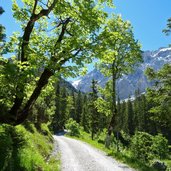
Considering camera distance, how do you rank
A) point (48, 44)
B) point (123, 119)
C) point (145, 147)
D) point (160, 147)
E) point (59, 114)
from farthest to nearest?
1. point (123, 119)
2. point (59, 114)
3. point (160, 147)
4. point (145, 147)
5. point (48, 44)

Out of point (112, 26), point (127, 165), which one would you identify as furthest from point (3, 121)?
point (112, 26)

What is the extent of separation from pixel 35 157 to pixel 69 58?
6160mm

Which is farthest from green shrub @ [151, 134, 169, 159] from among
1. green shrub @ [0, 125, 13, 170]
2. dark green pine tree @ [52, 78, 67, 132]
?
green shrub @ [0, 125, 13, 170]

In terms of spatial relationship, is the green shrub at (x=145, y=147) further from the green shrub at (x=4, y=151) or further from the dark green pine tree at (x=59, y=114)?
the dark green pine tree at (x=59, y=114)

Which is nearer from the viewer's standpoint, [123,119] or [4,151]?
[4,151]

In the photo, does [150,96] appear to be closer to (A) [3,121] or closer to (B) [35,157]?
(B) [35,157]

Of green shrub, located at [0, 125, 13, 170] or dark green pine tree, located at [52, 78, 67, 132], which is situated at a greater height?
dark green pine tree, located at [52, 78, 67, 132]

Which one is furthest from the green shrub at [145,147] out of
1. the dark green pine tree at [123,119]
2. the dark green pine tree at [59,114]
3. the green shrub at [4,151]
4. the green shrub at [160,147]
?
the dark green pine tree at [123,119]

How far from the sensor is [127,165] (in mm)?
20766

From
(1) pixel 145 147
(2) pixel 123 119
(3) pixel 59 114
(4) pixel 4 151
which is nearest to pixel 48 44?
(4) pixel 4 151

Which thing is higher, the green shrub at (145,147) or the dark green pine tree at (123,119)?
the dark green pine tree at (123,119)

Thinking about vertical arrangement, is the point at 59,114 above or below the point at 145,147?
above

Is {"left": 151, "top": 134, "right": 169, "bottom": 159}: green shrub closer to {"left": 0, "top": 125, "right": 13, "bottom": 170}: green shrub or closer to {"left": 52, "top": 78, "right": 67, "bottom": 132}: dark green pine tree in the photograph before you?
{"left": 52, "top": 78, "right": 67, "bottom": 132}: dark green pine tree

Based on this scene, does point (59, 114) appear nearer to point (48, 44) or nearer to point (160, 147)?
point (160, 147)
